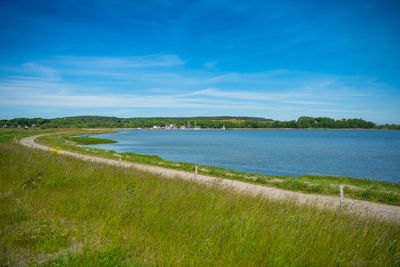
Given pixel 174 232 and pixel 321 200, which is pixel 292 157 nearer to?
pixel 321 200

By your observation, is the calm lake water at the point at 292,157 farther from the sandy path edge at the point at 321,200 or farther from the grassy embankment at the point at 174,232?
the grassy embankment at the point at 174,232

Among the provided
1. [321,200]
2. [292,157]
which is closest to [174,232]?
[321,200]

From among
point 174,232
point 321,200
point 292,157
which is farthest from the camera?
point 292,157

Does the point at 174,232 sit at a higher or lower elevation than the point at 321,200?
higher

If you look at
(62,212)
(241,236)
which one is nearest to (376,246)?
(241,236)

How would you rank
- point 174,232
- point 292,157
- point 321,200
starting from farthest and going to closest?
1. point 292,157
2. point 321,200
3. point 174,232

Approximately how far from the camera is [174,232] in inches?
177

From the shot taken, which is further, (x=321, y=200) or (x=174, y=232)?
(x=321, y=200)

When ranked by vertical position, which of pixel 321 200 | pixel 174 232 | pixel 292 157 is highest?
pixel 174 232

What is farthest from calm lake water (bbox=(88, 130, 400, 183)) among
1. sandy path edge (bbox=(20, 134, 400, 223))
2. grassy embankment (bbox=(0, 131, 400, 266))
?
grassy embankment (bbox=(0, 131, 400, 266))

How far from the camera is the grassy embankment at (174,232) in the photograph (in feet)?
12.3

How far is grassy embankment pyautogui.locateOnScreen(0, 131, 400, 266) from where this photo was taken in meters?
3.74

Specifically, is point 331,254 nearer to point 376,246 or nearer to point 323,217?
point 376,246

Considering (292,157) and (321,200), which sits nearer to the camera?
(321,200)
